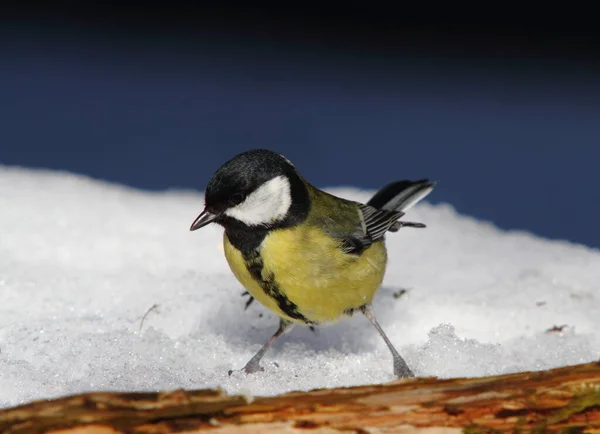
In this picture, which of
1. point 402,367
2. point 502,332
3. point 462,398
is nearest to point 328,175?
point 502,332

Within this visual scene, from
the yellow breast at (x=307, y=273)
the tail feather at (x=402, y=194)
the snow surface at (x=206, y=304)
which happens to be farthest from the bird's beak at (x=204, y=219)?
the tail feather at (x=402, y=194)

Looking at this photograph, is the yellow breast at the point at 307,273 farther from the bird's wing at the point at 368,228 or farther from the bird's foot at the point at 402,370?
the bird's foot at the point at 402,370

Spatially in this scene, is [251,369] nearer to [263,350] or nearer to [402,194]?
[263,350]

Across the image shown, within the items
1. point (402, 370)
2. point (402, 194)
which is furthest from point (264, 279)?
point (402, 194)

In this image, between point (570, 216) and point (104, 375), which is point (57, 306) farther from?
point (570, 216)

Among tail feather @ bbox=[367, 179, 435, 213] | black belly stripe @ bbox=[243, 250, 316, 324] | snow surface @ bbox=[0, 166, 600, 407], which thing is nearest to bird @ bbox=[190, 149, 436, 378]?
black belly stripe @ bbox=[243, 250, 316, 324]

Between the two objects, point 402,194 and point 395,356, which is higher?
point 402,194
